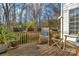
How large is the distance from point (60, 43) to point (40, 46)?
33cm

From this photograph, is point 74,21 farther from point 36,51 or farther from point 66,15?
point 36,51

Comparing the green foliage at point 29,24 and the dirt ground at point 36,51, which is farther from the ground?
the green foliage at point 29,24

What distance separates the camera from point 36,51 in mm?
3668

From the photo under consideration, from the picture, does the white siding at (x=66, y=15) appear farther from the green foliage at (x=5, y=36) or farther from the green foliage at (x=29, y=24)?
the green foliage at (x=5, y=36)

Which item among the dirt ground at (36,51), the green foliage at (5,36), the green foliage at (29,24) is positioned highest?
the green foliage at (29,24)

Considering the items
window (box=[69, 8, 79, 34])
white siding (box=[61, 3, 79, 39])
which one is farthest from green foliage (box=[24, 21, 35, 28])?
window (box=[69, 8, 79, 34])

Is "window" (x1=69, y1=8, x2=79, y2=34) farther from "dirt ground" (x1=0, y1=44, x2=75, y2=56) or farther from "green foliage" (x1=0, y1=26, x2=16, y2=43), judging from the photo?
"green foliage" (x1=0, y1=26, x2=16, y2=43)

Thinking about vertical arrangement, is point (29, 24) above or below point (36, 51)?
above

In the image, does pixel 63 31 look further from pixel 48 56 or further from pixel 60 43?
pixel 48 56

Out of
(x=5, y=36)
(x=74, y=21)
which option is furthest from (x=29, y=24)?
(x=74, y=21)

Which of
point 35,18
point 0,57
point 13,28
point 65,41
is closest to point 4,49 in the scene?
point 0,57

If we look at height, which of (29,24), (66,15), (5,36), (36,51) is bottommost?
(36,51)

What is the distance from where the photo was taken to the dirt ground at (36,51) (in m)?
3.65

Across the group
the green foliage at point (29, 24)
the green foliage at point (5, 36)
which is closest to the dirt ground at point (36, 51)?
the green foliage at point (5, 36)
